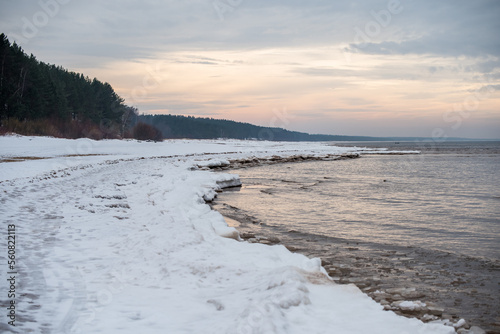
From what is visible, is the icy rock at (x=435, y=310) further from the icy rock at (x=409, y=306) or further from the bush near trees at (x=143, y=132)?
the bush near trees at (x=143, y=132)

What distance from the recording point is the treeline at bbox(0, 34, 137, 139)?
41.1 m

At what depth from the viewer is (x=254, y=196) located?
14867 millimetres

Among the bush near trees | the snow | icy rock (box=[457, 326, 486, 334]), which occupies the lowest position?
icy rock (box=[457, 326, 486, 334])

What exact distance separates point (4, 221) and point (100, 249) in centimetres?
268

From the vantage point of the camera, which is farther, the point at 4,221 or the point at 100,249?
the point at 4,221

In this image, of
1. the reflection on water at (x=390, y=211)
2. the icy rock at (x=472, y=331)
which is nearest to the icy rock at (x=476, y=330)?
the icy rock at (x=472, y=331)

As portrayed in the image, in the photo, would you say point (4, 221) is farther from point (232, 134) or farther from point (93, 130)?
point (232, 134)

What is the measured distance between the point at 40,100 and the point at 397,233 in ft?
169

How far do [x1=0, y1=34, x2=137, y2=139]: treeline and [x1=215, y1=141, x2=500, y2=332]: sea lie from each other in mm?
35216

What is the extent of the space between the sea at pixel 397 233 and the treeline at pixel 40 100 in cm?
3522

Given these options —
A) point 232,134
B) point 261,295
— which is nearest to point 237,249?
point 261,295

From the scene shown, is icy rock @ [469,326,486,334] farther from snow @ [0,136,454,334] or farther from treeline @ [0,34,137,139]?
treeline @ [0,34,137,139]

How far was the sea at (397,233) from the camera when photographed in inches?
215

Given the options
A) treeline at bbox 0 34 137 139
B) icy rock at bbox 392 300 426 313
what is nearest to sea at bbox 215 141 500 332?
icy rock at bbox 392 300 426 313
